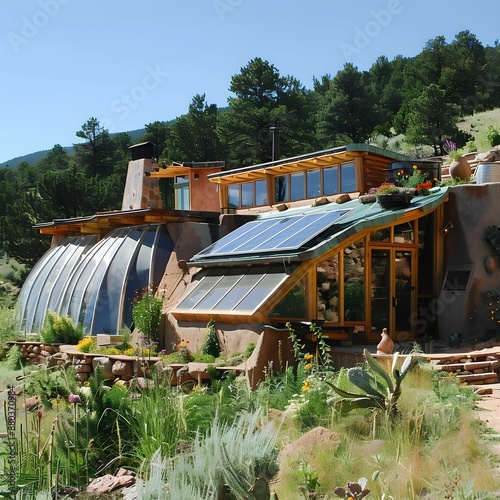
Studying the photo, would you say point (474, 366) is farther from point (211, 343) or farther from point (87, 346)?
point (87, 346)

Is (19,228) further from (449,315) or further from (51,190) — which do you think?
(449,315)

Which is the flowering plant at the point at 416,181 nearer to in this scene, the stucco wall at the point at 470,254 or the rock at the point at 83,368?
the stucco wall at the point at 470,254

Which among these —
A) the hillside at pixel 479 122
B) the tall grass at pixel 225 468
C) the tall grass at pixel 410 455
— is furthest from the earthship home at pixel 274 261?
the hillside at pixel 479 122

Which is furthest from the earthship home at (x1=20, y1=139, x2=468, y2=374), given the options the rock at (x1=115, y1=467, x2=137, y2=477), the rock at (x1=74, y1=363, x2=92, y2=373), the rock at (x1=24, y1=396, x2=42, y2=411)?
the rock at (x1=115, y1=467, x2=137, y2=477)

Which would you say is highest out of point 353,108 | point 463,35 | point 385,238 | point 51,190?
point 463,35

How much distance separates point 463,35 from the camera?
53125mm

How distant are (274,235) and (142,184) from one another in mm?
13428

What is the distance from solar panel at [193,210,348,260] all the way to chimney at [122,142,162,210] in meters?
10.6

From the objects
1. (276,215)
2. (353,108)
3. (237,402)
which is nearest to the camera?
(237,402)

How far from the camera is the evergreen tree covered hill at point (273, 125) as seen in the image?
3528 cm

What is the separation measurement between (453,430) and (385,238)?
7.57m

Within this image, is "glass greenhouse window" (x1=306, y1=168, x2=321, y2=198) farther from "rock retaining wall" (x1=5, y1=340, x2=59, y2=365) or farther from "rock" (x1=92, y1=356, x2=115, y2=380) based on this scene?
"rock" (x1=92, y1=356, x2=115, y2=380)

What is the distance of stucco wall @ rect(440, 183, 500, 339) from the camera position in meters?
13.4

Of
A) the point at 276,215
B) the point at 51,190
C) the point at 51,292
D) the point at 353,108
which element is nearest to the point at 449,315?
Result: the point at 276,215
